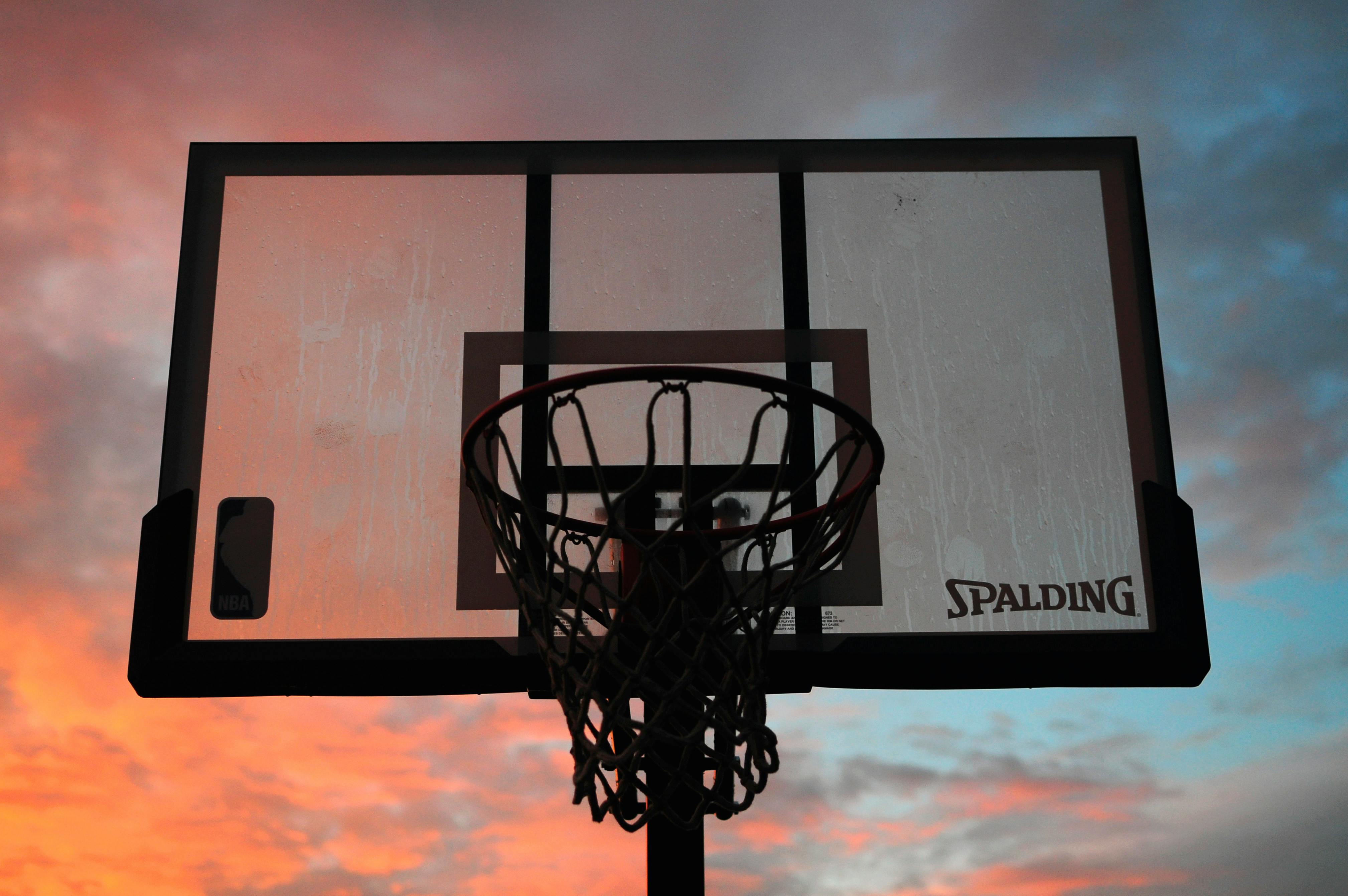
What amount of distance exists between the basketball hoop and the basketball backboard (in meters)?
0.26

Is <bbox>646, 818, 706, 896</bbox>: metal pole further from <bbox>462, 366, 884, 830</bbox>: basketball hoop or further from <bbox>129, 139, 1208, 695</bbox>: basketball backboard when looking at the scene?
<bbox>129, 139, 1208, 695</bbox>: basketball backboard

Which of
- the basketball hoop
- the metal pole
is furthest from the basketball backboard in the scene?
the metal pole

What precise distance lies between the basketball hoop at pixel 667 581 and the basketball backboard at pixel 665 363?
0.87 ft

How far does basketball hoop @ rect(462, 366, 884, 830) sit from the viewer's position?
2217 mm

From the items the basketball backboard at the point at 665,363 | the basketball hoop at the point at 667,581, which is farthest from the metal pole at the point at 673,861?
the basketball backboard at the point at 665,363

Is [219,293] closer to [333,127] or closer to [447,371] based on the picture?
[447,371]

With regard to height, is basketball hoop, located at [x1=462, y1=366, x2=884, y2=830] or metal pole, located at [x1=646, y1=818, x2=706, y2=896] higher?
basketball hoop, located at [x1=462, y1=366, x2=884, y2=830]

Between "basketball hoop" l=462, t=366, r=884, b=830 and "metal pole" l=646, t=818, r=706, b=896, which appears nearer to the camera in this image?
"basketball hoop" l=462, t=366, r=884, b=830

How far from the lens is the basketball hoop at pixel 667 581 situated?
7.27 feet

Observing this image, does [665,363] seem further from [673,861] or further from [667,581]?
[673,861]

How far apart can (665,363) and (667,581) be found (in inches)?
42.3

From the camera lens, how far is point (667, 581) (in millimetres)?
2184

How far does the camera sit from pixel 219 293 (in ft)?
10.5

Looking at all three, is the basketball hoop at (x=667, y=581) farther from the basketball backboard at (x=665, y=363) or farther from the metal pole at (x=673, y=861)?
the basketball backboard at (x=665, y=363)
